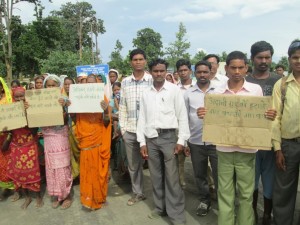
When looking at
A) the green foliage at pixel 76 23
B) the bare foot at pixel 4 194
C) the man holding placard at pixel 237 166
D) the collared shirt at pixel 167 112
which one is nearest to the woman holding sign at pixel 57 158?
the bare foot at pixel 4 194

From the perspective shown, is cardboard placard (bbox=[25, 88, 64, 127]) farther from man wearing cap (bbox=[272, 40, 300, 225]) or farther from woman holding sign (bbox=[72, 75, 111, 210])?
man wearing cap (bbox=[272, 40, 300, 225])

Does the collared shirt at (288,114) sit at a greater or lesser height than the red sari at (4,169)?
greater

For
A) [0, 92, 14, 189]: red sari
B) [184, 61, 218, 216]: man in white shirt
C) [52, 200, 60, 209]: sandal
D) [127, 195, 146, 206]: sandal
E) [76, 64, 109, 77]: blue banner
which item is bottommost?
[52, 200, 60, 209]: sandal

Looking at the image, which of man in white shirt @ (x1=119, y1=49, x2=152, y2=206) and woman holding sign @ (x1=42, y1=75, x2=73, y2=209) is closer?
man in white shirt @ (x1=119, y1=49, x2=152, y2=206)

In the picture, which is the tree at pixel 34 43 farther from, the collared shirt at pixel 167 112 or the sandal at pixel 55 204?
the collared shirt at pixel 167 112

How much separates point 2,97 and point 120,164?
2272 mm

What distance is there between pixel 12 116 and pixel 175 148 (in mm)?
2360

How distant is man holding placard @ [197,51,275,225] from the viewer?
319 centimetres

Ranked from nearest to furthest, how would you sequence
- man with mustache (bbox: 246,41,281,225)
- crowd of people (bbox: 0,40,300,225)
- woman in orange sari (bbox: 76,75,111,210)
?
crowd of people (bbox: 0,40,300,225) < man with mustache (bbox: 246,41,281,225) < woman in orange sari (bbox: 76,75,111,210)

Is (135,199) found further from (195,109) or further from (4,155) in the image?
(4,155)

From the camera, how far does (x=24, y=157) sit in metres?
4.60

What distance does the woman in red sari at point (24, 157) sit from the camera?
4.59 meters

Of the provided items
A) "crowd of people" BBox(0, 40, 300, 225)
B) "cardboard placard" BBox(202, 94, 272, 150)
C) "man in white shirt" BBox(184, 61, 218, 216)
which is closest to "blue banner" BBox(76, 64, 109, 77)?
"crowd of people" BBox(0, 40, 300, 225)

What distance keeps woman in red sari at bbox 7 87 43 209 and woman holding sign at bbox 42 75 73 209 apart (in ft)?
0.82
